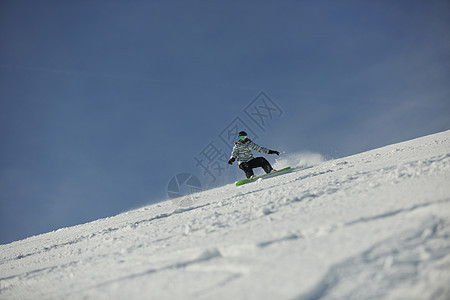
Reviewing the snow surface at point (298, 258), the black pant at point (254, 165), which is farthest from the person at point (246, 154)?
the snow surface at point (298, 258)

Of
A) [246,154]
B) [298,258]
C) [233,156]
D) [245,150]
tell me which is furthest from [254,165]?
[298,258]

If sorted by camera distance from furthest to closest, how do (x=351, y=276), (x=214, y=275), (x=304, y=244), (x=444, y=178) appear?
(x=444, y=178), (x=304, y=244), (x=214, y=275), (x=351, y=276)

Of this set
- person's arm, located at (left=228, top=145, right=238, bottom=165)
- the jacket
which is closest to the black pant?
the jacket

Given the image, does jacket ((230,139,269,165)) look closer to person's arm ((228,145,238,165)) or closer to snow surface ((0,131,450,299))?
person's arm ((228,145,238,165))

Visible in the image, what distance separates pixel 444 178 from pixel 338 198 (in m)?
0.92

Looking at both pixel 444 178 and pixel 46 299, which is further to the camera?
pixel 444 178

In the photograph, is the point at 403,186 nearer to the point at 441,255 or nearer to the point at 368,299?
the point at 441,255

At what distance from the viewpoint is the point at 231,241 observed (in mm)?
1906

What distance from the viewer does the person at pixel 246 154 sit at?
969 centimetres

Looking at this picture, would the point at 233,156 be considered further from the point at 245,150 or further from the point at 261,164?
the point at 261,164

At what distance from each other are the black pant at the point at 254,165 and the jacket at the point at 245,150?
0.17m

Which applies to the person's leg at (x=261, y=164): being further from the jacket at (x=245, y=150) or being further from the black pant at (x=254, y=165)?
the jacket at (x=245, y=150)

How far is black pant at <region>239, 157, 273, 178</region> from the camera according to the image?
951 cm

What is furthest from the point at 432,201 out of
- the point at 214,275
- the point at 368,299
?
the point at 214,275
